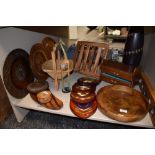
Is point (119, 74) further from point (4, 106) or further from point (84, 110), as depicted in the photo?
point (4, 106)

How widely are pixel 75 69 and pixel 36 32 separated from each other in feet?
1.50

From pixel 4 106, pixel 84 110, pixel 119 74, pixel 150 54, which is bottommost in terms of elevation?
pixel 4 106

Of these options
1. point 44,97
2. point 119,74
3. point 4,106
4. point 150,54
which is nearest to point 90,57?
point 119,74

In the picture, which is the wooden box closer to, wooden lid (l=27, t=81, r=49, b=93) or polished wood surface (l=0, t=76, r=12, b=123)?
wooden lid (l=27, t=81, r=49, b=93)

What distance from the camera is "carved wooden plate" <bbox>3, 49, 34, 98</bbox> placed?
0.95m

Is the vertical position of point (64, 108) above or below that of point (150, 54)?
below

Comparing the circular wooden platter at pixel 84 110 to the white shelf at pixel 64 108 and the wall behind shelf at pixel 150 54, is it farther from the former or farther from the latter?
the wall behind shelf at pixel 150 54

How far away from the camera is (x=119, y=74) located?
1026 mm

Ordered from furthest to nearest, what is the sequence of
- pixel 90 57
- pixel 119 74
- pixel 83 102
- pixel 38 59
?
pixel 90 57 < pixel 38 59 < pixel 119 74 < pixel 83 102

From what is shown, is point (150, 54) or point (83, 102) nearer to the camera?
point (83, 102)

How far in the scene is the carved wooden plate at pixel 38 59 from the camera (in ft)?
3.69

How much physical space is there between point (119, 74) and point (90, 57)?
354 mm

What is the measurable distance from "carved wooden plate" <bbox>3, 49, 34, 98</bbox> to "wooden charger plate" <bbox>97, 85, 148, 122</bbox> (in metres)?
0.57
